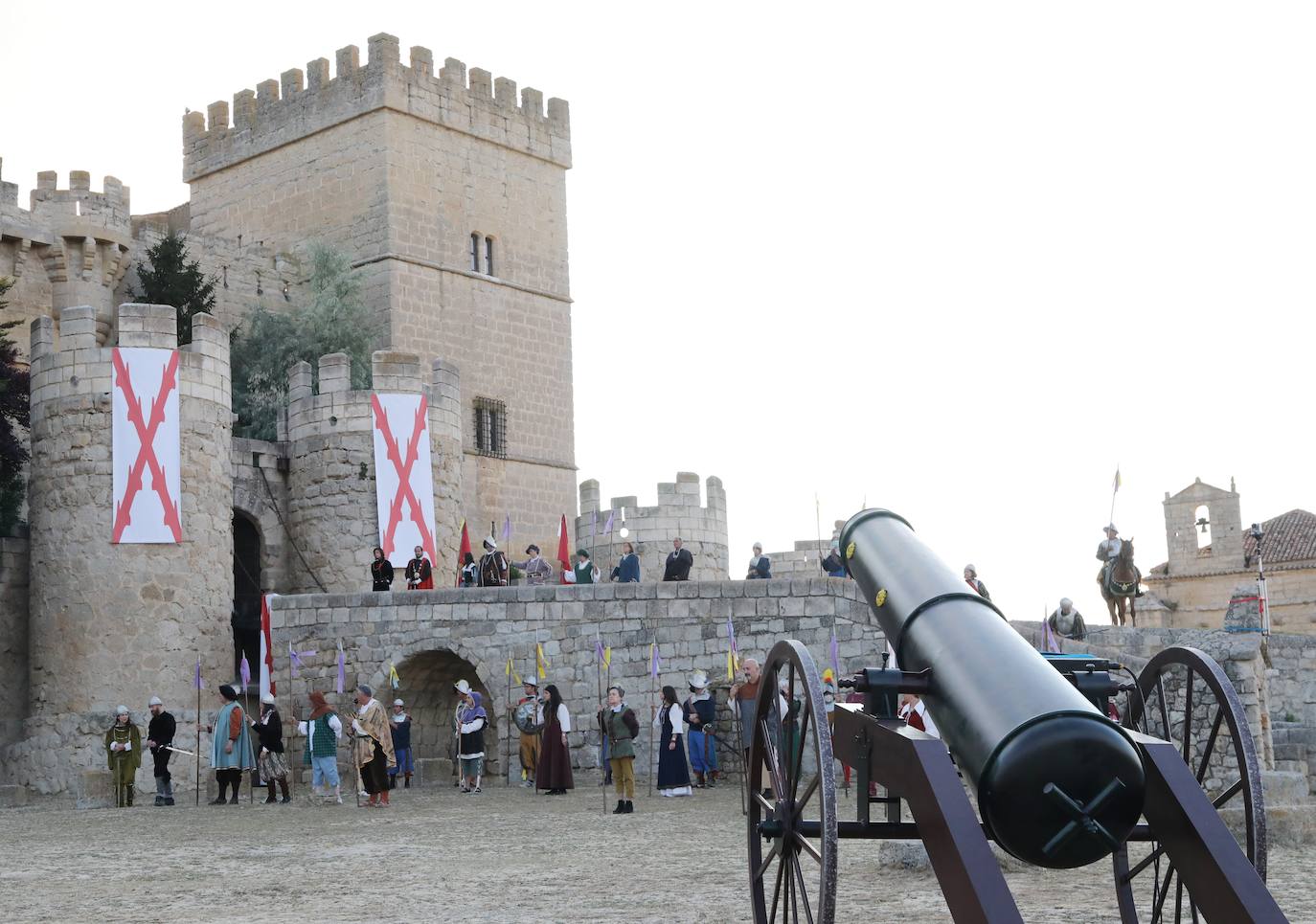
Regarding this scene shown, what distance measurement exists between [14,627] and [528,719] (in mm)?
9147

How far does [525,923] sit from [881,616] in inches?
103

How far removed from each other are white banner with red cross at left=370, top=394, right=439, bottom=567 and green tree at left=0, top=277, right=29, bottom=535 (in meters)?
5.68

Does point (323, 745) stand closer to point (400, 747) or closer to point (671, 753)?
point (400, 747)

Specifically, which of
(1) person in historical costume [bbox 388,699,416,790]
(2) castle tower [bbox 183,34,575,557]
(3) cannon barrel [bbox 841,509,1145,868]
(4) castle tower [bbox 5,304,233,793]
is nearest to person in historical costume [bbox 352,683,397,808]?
(1) person in historical costume [bbox 388,699,416,790]

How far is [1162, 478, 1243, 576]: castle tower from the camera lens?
1778 inches

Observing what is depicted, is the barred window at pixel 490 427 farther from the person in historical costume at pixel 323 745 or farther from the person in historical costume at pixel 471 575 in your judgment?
the person in historical costume at pixel 323 745

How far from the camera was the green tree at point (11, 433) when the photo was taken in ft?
88.8

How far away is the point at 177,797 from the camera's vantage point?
2027cm

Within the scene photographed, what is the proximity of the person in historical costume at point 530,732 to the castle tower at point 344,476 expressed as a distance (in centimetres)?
669

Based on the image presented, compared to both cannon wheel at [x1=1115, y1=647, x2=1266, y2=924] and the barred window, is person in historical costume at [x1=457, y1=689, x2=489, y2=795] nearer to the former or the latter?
cannon wheel at [x1=1115, y1=647, x2=1266, y2=924]

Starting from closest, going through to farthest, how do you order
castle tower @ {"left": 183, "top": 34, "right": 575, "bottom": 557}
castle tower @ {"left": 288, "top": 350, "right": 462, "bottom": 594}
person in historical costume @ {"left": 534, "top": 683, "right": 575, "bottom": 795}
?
person in historical costume @ {"left": 534, "top": 683, "right": 575, "bottom": 795}
castle tower @ {"left": 288, "top": 350, "right": 462, "bottom": 594}
castle tower @ {"left": 183, "top": 34, "right": 575, "bottom": 557}

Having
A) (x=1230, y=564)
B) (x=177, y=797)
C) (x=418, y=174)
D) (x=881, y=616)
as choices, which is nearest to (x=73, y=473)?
(x=177, y=797)

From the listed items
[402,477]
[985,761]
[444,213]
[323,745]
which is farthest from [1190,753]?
[444,213]

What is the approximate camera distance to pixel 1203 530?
4628cm
